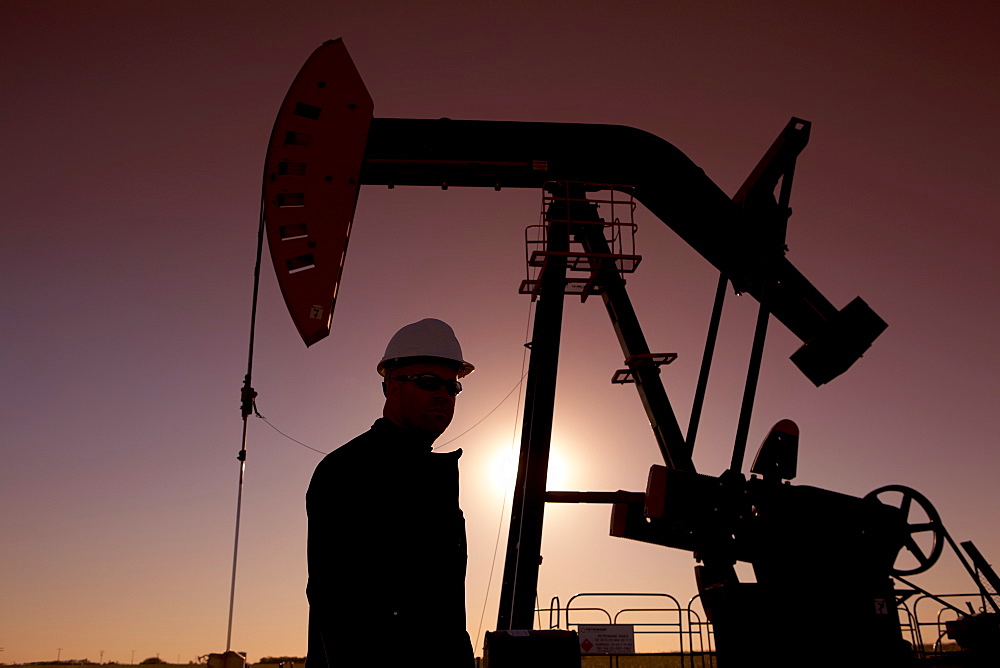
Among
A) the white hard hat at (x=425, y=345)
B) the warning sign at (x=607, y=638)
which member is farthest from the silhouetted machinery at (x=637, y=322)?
the warning sign at (x=607, y=638)

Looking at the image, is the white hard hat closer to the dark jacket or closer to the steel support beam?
the dark jacket

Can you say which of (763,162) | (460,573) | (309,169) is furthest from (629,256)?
(460,573)

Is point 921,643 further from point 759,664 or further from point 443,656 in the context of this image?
point 443,656

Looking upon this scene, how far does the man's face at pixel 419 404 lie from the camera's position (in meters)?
2.56

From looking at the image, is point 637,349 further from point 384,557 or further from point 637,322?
point 384,557

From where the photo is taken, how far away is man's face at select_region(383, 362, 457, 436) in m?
2.56

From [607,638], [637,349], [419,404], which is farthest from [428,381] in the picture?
[607,638]

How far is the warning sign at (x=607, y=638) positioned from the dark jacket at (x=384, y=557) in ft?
36.4

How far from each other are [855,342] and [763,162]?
6.40 feet

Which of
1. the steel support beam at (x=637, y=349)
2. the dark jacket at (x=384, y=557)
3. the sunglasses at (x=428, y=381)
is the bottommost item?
the dark jacket at (x=384, y=557)

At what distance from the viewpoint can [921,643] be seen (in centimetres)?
1188

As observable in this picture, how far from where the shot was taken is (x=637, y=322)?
8.45 m

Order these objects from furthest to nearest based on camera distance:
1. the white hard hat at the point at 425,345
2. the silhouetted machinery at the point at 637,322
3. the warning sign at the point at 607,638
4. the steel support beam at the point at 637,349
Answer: the warning sign at the point at 607,638
the steel support beam at the point at 637,349
the silhouetted machinery at the point at 637,322
the white hard hat at the point at 425,345

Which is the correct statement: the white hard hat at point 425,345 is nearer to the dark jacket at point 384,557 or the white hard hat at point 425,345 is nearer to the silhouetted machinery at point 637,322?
the dark jacket at point 384,557
